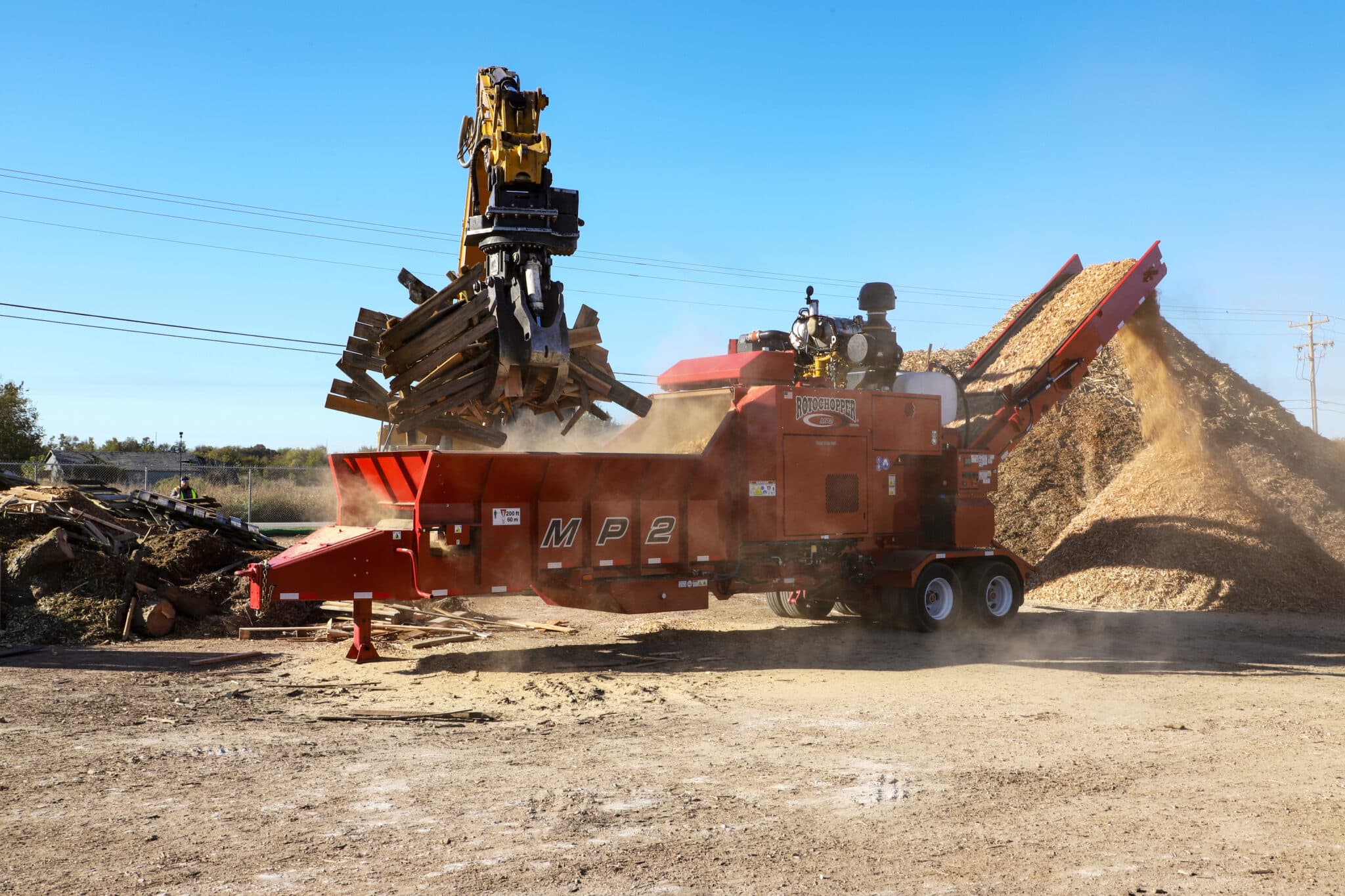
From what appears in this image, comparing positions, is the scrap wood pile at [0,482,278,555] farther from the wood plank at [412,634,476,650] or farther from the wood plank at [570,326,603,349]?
the wood plank at [570,326,603,349]

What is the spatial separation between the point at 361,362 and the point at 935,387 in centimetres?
811

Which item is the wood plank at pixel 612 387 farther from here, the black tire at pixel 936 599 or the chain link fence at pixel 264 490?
the chain link fence at pixel 264 490

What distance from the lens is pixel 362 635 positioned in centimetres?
1118

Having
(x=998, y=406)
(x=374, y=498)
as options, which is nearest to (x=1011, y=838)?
(x=374, y=498)

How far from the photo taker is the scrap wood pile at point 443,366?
10.5 m

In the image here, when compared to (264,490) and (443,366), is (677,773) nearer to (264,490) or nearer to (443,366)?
(443,366)

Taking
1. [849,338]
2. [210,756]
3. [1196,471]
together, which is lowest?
[210,756]

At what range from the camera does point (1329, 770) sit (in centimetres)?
700

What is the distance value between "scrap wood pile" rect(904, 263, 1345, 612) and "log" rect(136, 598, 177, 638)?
12814 mm

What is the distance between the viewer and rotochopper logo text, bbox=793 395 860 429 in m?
12.7

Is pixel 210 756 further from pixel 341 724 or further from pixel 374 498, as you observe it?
pixel 374 498

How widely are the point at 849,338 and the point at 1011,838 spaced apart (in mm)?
9172

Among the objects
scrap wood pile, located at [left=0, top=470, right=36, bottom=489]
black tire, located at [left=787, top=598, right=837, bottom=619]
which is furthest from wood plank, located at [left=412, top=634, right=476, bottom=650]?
scrap wood pile, located at [left=0, top=470, right=36, bottom=489]

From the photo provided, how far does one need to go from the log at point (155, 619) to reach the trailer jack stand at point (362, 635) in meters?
3.46
